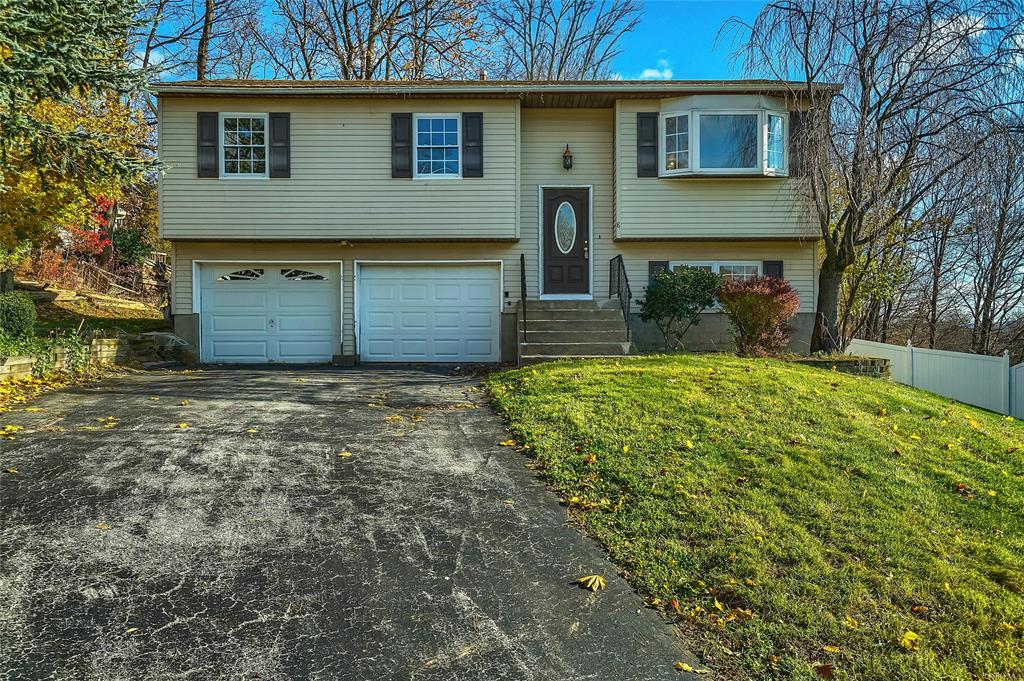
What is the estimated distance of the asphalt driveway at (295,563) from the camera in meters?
3.08

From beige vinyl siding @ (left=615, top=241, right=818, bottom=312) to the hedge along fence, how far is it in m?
10.1

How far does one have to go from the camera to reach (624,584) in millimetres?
3834

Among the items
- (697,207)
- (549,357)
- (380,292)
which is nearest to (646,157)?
(697,207)

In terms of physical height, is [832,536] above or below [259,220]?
below

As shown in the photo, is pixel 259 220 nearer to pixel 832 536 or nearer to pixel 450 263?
pixel 450 263

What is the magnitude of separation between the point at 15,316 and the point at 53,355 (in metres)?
0.82

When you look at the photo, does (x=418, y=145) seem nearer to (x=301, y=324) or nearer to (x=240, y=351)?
(x=301, y=324)

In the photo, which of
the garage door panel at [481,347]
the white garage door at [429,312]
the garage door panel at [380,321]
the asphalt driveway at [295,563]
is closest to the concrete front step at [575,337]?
the garage door panel at [481,347]

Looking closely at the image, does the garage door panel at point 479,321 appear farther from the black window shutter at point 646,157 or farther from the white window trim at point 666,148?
the white window trim at point 666,148

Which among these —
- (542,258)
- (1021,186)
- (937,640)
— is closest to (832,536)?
(937,640)

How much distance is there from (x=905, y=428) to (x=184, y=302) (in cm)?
1322

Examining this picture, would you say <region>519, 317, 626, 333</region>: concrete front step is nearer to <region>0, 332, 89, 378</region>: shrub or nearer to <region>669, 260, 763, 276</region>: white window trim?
<region>669, 260, 763, 276</region>: white window trim

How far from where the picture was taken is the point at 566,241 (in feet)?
46.8

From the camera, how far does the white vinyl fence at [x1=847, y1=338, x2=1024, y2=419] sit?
36.4 feet
